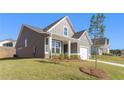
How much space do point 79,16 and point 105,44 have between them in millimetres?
29872

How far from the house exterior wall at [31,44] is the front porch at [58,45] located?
693 millimetres

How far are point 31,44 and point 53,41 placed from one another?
9.74ft

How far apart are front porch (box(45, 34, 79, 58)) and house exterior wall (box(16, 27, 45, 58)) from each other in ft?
2.27

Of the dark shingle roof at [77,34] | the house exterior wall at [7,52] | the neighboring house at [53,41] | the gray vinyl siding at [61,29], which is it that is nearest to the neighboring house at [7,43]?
the house exterior wall at [7,52]

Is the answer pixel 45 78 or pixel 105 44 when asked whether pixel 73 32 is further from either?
pixel 105 44

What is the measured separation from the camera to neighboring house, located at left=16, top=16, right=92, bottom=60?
2152 centimetres

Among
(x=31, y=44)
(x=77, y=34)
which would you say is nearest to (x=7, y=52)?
(x=31, y=44)

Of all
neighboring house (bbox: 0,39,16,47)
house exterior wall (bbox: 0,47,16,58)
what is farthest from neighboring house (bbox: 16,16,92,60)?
neighboring house (bbox: 0,39,16,47)

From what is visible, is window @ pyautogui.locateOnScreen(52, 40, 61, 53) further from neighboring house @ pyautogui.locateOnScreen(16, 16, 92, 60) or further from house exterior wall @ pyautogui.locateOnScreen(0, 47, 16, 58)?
house exterior wall @ pyautogui.locateOnScreen(0, 47, 16, 58)

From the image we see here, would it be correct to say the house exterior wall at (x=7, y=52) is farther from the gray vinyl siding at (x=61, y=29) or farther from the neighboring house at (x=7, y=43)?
the gray vinyl siding at (x=61, y=29)

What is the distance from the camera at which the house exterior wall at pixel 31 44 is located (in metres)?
22.0

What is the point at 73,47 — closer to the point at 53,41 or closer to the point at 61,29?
the point at 61,29
